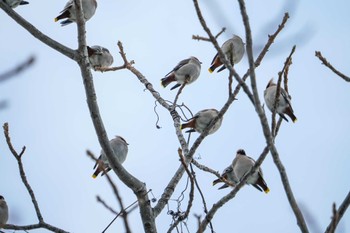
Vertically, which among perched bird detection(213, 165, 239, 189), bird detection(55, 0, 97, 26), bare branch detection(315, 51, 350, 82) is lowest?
bare branch detection(315, 51, 350, 82)

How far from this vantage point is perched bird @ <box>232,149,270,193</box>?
6.62m

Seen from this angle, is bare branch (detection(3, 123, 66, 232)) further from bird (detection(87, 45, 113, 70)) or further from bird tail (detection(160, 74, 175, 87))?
bird (detection(87, 45, 113, 70))

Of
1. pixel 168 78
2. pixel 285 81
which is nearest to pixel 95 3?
pixel 168 78

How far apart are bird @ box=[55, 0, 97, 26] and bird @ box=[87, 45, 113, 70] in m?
0.53

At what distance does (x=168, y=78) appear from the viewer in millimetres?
8305

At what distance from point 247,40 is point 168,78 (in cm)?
539

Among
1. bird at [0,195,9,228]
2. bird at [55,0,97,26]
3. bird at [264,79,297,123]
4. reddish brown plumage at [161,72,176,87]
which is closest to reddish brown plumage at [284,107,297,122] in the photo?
bird at [264,79,297,123]

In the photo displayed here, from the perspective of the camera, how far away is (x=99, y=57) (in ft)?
28.6

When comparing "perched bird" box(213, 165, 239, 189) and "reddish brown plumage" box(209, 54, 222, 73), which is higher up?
"reddish brown plumage" box(209, 54, 222, 73)

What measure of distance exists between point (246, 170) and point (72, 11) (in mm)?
3468

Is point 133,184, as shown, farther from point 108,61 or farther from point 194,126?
point 108,61

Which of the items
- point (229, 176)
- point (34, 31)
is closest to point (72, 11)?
point (229, 176)

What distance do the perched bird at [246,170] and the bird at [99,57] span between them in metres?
2.64

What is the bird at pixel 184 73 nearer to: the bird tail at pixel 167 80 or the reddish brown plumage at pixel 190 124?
the bird tail at pixel 167 80
